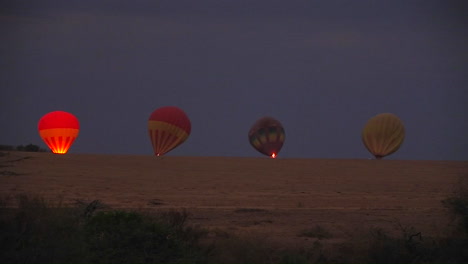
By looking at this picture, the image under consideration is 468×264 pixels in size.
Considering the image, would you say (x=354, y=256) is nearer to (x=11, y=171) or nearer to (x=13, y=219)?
(x=13, y=219)

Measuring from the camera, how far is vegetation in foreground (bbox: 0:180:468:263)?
9.74 metres

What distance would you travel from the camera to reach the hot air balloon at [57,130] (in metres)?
32.1

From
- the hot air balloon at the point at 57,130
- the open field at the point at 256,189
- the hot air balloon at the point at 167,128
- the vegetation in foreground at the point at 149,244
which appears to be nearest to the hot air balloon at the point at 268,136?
the hot air balloon at the point at 167,128

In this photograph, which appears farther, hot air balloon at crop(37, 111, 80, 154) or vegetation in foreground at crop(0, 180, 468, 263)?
hot air balloon at crop(37, 111, 80, 154)

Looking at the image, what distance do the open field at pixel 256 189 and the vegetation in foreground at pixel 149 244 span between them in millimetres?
1126

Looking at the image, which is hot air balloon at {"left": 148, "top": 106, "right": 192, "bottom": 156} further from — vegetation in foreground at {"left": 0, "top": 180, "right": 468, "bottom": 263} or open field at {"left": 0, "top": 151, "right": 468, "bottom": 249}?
vegetation in foreground at {"left": 0, "top": 180, "right": 468, "bottom": 263}

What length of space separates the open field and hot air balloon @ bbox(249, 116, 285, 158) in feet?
27.7

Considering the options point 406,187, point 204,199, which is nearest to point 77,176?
point 204,199

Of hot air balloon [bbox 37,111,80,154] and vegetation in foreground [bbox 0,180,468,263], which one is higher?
hot air balloon [bbox 37,111,80,154]

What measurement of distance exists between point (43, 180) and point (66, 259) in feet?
36.3

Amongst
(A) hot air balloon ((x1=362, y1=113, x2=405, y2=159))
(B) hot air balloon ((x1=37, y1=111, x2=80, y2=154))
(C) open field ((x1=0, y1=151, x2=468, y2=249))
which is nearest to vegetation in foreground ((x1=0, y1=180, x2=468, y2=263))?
(C) open field ((x1=0, y1=151, x2=468, y2=249))

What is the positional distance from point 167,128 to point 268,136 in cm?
870

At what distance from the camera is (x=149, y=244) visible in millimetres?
10398

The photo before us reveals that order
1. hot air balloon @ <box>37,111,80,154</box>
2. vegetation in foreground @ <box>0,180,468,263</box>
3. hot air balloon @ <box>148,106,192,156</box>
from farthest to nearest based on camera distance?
hot air balloon @ <box>148,106,192,156</box>, hot air balloon @ <box>37,111,80,154</box>, vegetation in foreground @ <box>0,180,468,263</box>
